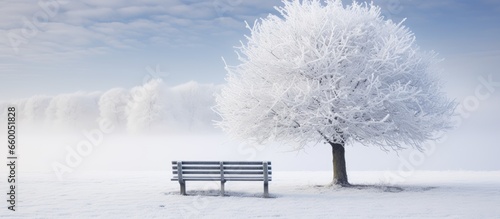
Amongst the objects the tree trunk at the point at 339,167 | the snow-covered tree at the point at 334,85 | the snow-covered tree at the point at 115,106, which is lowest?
the tree trunk at the point at 339,167

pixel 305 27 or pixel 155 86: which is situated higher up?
pixel 155 86

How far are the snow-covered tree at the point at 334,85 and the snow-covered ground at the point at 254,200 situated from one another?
194 cm

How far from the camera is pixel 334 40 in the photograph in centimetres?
1766

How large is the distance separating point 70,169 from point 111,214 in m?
16.0

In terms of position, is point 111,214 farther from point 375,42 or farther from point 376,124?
point 375,42

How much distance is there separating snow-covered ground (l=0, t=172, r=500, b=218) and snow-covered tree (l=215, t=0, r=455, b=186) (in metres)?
1.94

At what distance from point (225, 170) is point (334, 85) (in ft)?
15.3

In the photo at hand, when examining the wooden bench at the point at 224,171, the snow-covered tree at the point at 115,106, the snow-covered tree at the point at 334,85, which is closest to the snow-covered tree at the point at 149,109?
the snow-covered tree at the point at 115,106

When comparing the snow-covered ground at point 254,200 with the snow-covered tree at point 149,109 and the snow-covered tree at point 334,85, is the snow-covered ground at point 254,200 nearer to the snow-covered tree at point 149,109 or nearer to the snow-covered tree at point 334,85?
the snow-covered tree at point 334,85

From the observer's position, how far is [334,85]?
17.4m

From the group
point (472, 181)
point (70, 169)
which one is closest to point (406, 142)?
point (472, 181)

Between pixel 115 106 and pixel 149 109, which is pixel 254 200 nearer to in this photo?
pixel 149 109

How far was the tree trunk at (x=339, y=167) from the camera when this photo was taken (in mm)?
18719

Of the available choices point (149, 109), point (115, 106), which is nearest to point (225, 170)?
point (149, 109)
